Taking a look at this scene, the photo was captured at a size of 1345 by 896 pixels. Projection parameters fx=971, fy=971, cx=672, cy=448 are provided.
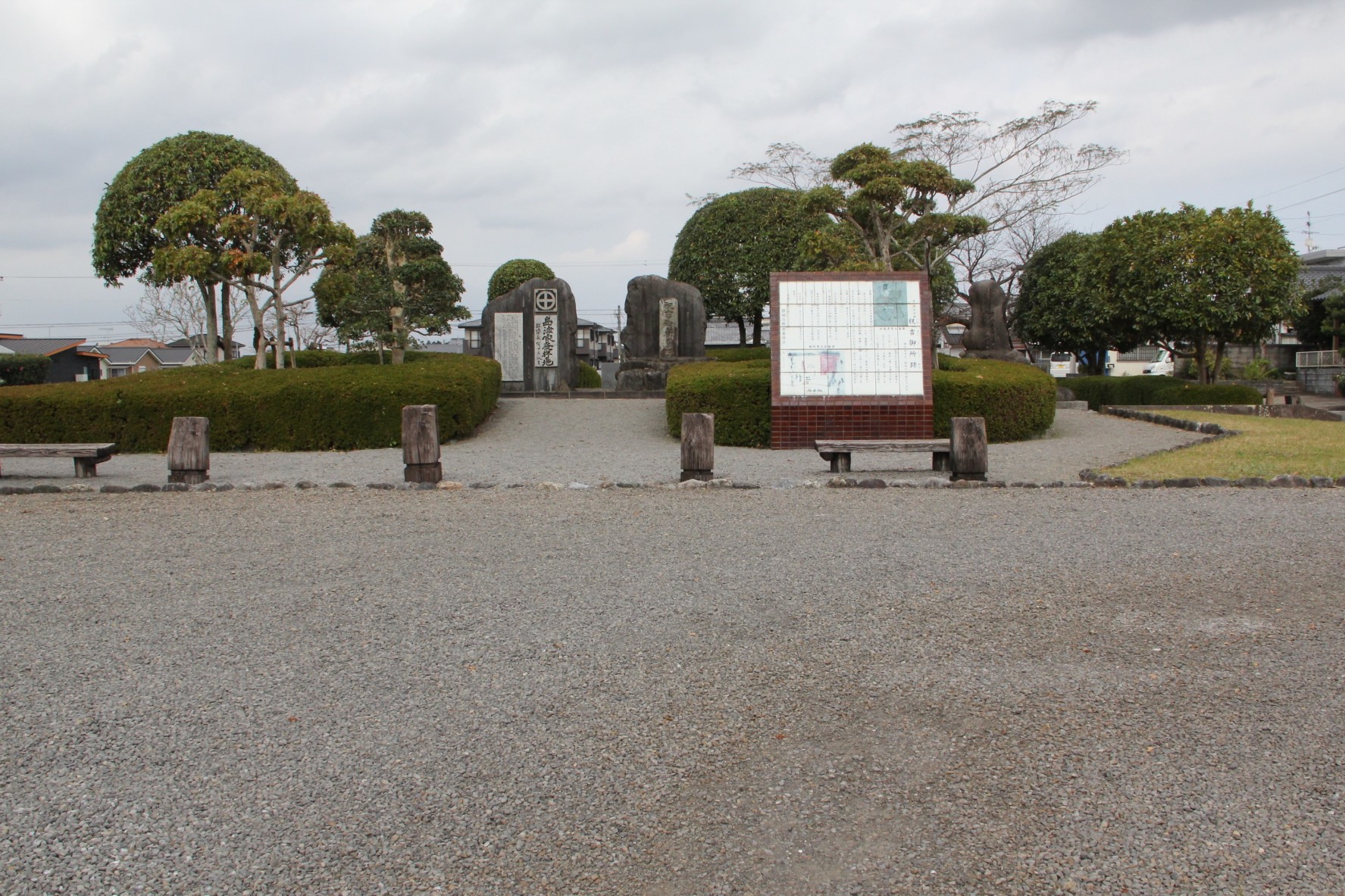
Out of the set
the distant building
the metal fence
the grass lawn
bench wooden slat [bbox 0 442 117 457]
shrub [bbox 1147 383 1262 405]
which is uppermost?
the distant building

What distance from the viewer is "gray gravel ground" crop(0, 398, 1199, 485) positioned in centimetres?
875

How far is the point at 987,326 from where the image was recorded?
2245 centimetres

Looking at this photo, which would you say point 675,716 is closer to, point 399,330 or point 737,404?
point 737,404

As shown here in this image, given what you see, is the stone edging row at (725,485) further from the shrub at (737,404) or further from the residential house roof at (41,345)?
the residential house roof at (41,345)

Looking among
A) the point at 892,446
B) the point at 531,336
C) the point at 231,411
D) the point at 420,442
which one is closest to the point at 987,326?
the point at 531,336

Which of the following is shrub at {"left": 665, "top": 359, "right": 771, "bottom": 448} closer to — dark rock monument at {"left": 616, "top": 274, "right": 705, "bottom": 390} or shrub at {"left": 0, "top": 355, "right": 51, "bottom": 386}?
dark rock monument at {"left": 616, "top": 274, "right": 705, "bottom": 390}

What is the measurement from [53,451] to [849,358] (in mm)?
7816

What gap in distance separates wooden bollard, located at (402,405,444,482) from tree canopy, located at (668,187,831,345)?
66.5 ft

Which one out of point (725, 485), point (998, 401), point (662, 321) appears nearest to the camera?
point (725, 485)

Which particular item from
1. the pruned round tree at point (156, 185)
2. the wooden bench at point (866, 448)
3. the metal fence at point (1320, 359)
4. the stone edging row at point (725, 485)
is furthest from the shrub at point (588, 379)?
the metal fence at point (1320, 359)

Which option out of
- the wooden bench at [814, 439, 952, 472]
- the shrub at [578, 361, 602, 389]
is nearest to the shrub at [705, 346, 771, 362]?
the shrub at [578, 361, 602, 389]

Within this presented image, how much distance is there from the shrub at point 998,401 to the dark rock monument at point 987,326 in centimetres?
988

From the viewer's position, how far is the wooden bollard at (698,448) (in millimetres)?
8094

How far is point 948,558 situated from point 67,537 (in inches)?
203
